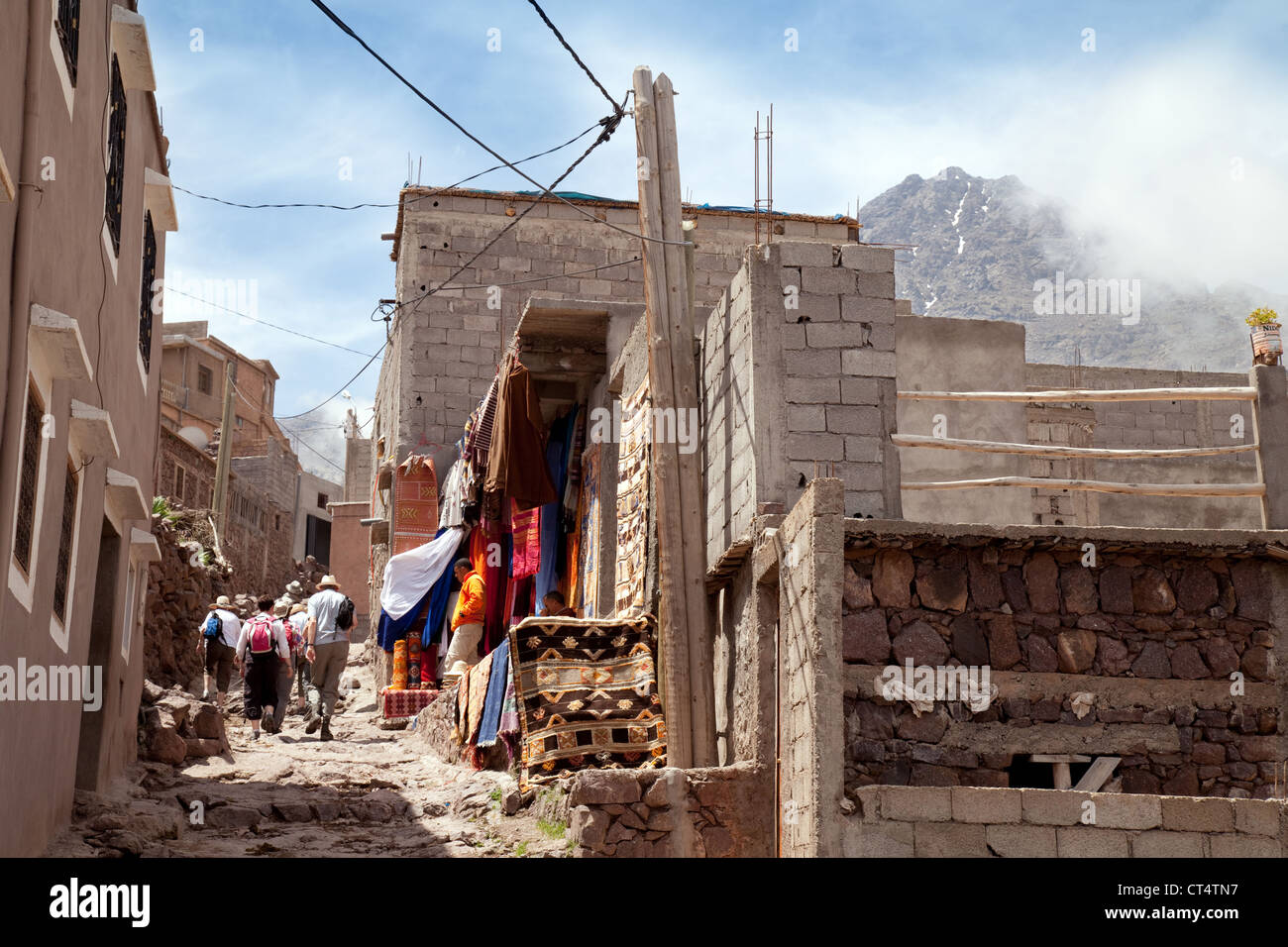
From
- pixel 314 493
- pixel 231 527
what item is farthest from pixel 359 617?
pixel 314 493

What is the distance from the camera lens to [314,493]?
152 ft

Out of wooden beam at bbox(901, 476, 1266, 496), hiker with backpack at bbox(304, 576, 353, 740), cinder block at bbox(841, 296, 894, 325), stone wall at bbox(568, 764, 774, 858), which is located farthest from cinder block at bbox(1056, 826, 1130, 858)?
hiker with backpack at bbox(304, 576, 353, 740)

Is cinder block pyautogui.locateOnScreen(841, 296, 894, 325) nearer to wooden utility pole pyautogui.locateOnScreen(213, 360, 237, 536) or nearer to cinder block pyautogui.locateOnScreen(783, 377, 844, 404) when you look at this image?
cinder block pyautogui.locateOnScreen(783, 377, 844, 404)

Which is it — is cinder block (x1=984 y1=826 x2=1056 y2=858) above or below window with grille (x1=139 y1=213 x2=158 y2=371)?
below

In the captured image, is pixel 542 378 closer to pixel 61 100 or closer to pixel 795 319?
→ pixel 795 319

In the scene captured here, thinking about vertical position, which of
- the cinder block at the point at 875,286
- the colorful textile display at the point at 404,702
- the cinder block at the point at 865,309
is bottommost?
the colorful textile display at the point at 404,702

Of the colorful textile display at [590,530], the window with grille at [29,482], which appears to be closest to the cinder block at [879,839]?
the window with grille at [29,482]

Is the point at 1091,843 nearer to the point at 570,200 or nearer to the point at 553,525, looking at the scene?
the point at 553,525

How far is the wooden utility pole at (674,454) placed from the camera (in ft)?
30.0

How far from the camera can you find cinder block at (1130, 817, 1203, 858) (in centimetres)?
736

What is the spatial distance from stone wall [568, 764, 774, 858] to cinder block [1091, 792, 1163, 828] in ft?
6.52

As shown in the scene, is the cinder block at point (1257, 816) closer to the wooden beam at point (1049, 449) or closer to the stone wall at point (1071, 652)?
the stone wall at point (1071, 652)

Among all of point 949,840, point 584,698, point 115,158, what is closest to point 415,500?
point 584,698

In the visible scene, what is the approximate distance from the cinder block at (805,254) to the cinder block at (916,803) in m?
3.53
